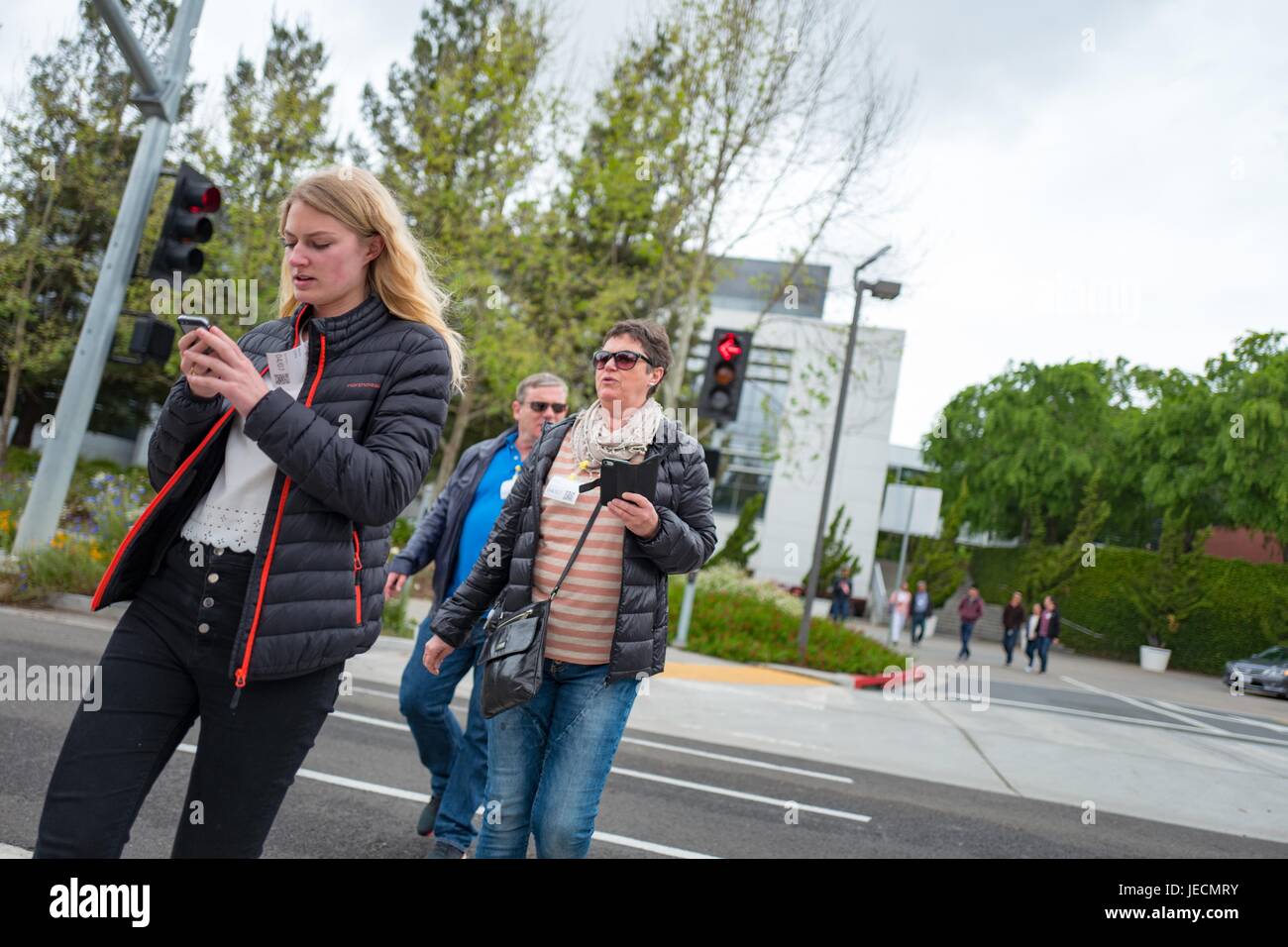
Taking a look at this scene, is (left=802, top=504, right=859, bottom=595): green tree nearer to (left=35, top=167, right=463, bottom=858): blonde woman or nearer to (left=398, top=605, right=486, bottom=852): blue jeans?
(left=398, top=605, right=486, bottom=852): blue jeans

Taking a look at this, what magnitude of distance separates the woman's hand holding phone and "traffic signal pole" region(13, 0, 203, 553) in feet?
30.1

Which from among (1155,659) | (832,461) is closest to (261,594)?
(832,461)

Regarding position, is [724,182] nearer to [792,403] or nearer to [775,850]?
[792,403]

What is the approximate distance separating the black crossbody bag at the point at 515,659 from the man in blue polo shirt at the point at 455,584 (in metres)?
1.40

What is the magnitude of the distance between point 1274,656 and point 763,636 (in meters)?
18.5

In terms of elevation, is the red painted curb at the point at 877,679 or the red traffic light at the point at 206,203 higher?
the red traffic light at the point at 206,203

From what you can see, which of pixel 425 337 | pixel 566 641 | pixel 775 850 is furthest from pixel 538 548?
pixel 775 850

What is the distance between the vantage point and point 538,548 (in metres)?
3.06

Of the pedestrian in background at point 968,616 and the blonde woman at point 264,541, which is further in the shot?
the pedestrian in background at point 968,616

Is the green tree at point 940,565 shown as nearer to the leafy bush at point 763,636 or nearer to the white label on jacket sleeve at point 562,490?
the leafy bush at point 763,636

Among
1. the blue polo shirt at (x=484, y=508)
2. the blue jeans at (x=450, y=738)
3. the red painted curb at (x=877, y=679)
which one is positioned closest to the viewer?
the blue jeans at (x=450, y=738)

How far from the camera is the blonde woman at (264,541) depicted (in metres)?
1.96

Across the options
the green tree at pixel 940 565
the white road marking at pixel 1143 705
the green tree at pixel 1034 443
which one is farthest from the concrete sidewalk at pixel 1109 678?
the green tree at pixel 1034 443

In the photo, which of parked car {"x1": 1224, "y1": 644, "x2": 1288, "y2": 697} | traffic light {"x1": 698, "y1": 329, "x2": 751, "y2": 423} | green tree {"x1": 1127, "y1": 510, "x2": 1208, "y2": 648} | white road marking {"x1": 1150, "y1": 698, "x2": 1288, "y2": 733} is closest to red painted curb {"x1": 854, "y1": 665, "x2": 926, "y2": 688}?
traffic light {"x1": 698, "y1": 329, "x2": 751, "y2": 423}
